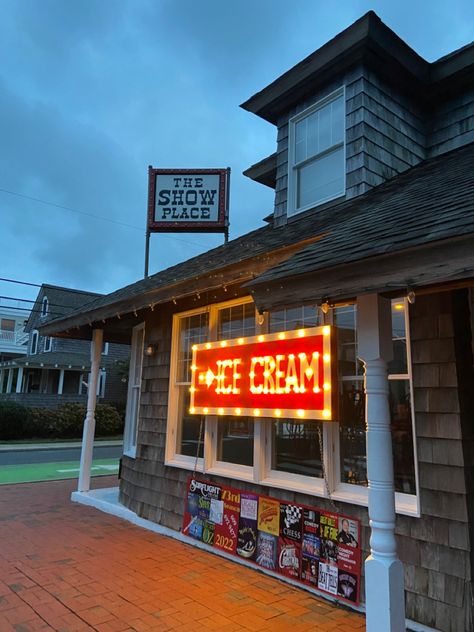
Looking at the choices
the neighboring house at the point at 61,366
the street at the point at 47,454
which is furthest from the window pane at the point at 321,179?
the neighboring house at the point at 61,366

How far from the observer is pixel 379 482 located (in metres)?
2.46

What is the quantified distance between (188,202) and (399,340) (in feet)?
26.6

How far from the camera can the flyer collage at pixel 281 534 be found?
11.0ft

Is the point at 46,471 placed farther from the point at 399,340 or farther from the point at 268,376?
the point at 399,340

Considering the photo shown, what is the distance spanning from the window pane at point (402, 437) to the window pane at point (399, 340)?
0.32 feet

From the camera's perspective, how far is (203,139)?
6906 centimetres

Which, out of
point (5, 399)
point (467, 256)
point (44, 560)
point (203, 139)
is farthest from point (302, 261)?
point (203, 139)

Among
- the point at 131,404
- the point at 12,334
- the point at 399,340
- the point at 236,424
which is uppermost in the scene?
the point at 12,334

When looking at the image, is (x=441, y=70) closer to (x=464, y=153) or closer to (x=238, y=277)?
(x=464, y=153)

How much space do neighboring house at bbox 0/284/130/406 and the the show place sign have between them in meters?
17.7

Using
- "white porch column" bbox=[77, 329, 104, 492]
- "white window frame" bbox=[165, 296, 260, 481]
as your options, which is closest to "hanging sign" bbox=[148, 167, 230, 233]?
"white porch column" bbox=[77, 329, 104, 492]

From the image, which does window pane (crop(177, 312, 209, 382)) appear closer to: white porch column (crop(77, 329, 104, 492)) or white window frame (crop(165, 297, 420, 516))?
white window frame (crop(165, 297, 420, 516))

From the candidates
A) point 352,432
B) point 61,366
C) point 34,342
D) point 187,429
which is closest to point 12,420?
point 61,366

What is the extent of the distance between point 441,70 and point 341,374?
14.0 feet
